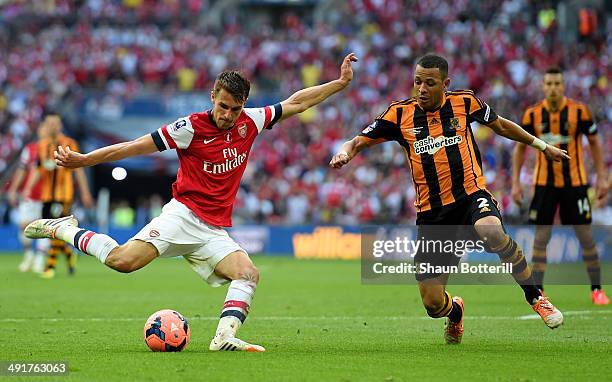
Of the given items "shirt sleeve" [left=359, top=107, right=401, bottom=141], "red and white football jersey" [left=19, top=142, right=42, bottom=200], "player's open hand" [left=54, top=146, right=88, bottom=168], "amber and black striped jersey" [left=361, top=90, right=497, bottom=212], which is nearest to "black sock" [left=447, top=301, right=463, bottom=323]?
"amber and black striped jersey" [left=361, top=90, right=497, bottom=212]

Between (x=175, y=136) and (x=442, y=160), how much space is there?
2.37m

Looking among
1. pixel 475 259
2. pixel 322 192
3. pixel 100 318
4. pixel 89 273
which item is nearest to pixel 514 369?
pixel 100 318

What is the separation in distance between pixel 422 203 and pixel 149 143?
2521 mm

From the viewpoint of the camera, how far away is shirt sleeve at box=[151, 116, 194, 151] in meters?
8.53

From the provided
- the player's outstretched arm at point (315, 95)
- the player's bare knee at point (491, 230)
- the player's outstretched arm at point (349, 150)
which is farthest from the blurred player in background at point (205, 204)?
the player's bare knee at point (491, 230)

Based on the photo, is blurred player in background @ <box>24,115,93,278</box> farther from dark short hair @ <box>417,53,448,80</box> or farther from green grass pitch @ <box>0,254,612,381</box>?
dark short hair @ <box>417,53,448,80</box>

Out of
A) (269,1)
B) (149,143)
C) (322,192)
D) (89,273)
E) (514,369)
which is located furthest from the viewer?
(269,1)

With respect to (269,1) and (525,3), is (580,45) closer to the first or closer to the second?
(525,3)

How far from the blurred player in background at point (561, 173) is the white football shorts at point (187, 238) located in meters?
5.31

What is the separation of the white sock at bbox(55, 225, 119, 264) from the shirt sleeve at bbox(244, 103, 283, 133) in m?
1.59

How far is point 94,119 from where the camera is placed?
33.9 metres

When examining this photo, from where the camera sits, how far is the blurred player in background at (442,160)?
29.5ft

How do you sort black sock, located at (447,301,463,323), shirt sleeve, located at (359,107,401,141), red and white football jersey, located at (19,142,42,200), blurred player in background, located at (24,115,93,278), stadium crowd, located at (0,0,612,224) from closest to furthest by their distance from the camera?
black sock, located at (447,301,463,323) < shirt sleeve, located at (359,107,401,141) < blurred player in background, located at (24,115,93,278) < red and white football jersey, located at (19,142,42,200) < stadium crowd, located at (0,0,612,224)

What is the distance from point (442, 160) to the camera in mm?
9172
